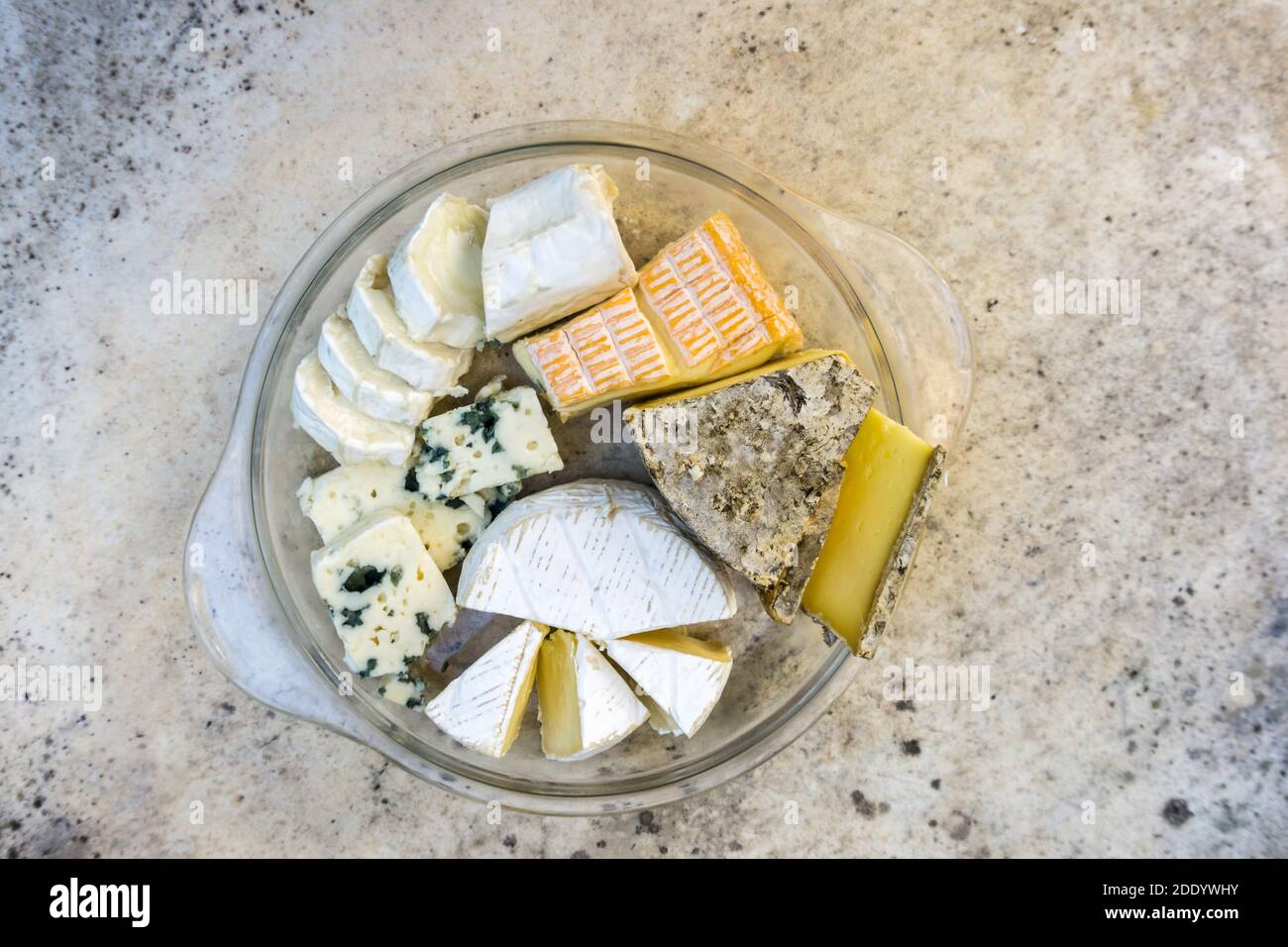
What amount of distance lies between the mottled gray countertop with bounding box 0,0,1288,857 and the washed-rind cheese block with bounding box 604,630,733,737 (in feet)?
1.17

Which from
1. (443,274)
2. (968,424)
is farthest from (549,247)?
(968,424)

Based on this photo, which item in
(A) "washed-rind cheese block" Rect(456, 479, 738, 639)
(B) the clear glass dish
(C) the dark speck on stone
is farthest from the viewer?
(C) the dark speck on stone

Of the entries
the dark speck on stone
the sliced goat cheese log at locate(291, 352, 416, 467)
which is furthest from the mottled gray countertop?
the sliced goat cheese log at locate(291, 352, 416, 467)

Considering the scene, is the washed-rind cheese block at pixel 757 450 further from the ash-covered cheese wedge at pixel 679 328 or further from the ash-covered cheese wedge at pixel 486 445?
the ash-covered cheese wedge at pixel 486 445

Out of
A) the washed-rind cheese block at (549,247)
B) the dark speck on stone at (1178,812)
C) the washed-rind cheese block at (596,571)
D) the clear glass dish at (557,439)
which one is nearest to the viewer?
the washed-rind cheese block at (549,247)

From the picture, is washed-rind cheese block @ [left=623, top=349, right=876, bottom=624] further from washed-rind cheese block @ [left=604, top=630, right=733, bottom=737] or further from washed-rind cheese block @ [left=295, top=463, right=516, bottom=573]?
washed-rind cheese block @ [left=295, top=463, right=516, bottom=573]

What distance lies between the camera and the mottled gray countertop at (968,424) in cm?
165

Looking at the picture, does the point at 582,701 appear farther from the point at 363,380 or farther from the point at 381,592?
the point at 363,380

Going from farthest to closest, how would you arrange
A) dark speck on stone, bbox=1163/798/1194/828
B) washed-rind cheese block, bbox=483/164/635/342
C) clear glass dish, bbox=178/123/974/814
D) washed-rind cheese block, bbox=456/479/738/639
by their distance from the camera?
dark speck on stone, bbox=1163/798/1194/828 → clear glass dish, bbox=178/123/974/814 → washed-rind cheese block, bbox=456/479/738/639 → washed-rind cheese block, bbox=483/164/635/342

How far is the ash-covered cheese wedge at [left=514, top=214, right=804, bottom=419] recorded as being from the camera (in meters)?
1.41

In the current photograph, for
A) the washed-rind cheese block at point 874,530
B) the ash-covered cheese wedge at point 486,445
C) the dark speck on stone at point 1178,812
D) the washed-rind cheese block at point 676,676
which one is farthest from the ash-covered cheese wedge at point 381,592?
the dark speck on stone at point 1178,812

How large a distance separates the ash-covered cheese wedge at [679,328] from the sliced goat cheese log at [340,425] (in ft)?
0.95

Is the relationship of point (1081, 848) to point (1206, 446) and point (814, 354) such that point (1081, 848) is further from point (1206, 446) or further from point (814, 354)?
point (814, 354)

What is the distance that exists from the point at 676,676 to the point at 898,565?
0.44m
